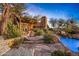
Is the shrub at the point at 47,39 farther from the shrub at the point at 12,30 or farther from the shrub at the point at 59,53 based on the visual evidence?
A: the shrub at the point at 12,30

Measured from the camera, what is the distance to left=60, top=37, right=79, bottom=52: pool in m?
1.58

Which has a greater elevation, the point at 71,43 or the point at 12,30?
the point at 12,30

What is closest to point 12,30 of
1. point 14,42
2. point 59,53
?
point 14,42

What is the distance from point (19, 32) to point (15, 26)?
7 centimetres

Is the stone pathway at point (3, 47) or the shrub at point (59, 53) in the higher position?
the stone pathway at point (3, 47)

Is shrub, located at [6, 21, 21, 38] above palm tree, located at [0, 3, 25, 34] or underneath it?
underneath

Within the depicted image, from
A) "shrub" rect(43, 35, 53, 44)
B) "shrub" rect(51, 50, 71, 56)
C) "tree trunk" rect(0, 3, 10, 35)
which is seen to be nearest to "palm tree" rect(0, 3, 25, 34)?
"tree trunk" rect(0, 3, 10, 35)

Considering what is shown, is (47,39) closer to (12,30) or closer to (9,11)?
(12,30)

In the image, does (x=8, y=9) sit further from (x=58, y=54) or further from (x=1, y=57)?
(x=58, y=54)

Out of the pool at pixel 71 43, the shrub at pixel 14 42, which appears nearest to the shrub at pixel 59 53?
the pool at pixel 71 43

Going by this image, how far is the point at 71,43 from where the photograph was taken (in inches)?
62.6

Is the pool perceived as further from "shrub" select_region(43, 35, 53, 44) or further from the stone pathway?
the stone pathway

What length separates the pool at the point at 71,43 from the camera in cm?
158

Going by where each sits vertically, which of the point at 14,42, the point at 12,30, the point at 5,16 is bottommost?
the point at 14,42
